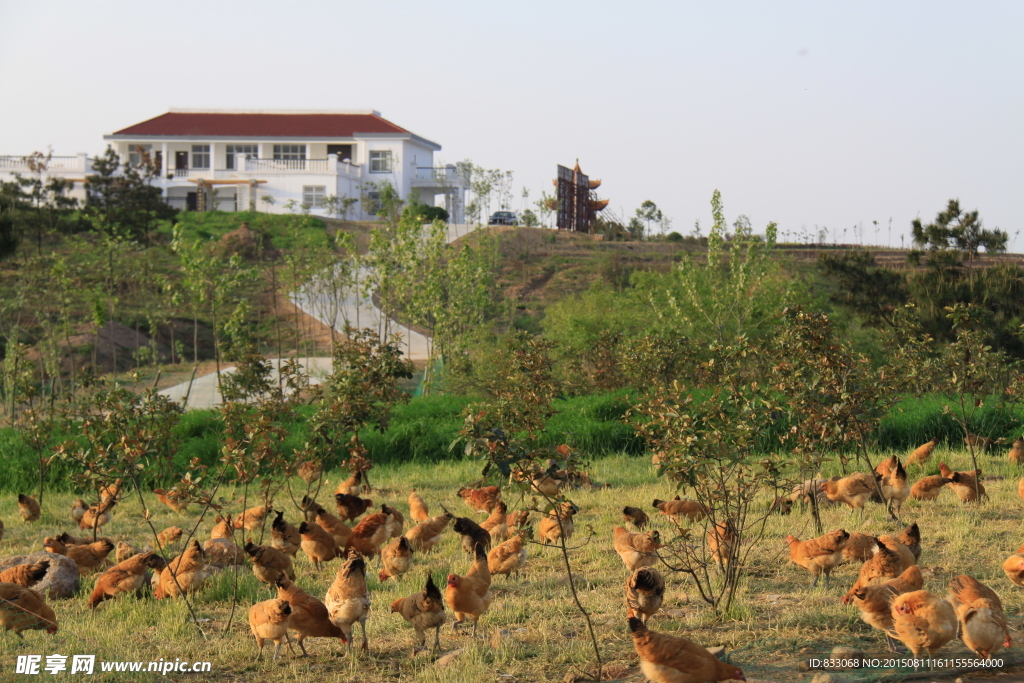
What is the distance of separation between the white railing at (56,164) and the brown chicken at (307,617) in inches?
2089

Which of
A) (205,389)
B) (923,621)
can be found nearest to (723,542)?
(923,621)

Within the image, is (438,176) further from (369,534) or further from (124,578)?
(124,578)

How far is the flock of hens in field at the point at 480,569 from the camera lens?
4.82 metres

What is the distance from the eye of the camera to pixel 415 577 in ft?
24.1

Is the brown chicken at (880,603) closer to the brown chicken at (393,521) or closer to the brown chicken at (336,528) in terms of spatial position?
the brown chicken at (393,521)

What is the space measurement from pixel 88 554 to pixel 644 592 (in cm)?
498

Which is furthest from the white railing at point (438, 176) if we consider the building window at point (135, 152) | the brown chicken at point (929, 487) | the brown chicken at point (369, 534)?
the brown chicken at point (369, 534)

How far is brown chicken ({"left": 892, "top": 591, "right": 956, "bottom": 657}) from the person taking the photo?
4.79m

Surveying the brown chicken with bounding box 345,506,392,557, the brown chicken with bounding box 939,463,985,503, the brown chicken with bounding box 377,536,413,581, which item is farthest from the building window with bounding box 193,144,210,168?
the brown chicken with bounding box 939,463,985,503

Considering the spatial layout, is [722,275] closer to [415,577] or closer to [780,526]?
[780,526]

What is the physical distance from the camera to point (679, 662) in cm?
437

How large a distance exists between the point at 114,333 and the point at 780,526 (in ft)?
83.2

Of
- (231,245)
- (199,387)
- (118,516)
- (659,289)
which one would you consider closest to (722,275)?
(659,289)

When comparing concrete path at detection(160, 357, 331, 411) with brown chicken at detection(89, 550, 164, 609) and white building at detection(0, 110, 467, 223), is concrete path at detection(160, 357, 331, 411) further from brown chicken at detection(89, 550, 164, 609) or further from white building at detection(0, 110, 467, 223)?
white building at detection(0, 110, 467, 223)
